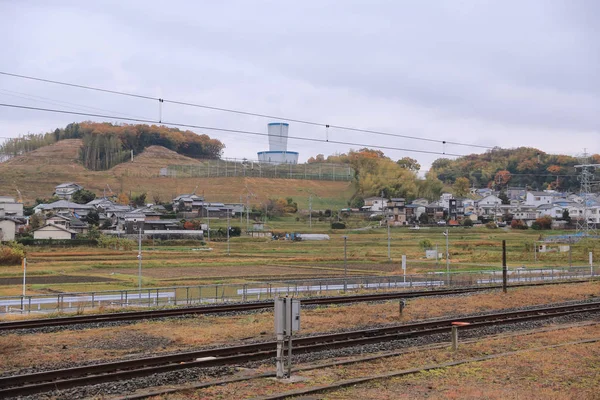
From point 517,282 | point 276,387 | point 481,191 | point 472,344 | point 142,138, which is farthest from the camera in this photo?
point 142,138

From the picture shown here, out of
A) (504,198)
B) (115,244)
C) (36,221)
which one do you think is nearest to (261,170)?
(504,198)

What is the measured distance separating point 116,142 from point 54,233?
312ft

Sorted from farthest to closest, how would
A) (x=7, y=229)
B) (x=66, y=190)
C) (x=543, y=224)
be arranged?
(x=66, y=190)
(x=543, y=224)
(x=7, y=229)

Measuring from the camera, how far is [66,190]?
124938mm

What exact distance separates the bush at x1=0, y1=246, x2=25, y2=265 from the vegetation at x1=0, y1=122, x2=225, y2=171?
10564 centimetres

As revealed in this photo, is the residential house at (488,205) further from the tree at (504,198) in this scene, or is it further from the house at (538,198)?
the house at (538,198)

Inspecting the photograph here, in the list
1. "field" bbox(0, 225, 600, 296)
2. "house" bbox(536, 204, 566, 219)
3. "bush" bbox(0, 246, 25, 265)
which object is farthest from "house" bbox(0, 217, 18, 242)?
"house" bbox(536, 204, 566, 219)

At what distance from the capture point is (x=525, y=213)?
428 feet

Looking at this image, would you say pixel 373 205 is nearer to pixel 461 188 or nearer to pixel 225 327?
pixel 461 188

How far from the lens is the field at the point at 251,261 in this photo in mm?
47656

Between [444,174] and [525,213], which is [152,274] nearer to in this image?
[525,213]

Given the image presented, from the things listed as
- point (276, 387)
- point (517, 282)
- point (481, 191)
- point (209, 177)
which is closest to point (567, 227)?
point (481, 191)

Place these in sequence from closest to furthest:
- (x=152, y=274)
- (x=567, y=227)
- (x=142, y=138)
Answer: (x=152, y=274)
(x=567, y=227)
(x=142, y=138)

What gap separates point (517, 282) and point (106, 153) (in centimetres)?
14714
